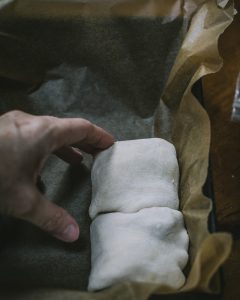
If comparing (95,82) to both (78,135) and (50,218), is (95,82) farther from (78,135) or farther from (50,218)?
(50,218)

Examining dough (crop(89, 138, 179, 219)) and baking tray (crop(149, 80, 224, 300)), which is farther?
dough (crop(89, 138, 179, 219))

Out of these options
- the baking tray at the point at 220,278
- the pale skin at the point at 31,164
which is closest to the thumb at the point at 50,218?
the pale skin at the point at 31,164

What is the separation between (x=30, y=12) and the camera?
0.83 metres

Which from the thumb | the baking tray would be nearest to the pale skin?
the thumb

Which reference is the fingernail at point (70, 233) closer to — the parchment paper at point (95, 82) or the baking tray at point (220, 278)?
the parchment paper at point (95, 82)

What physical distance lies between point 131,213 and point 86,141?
0.14 m

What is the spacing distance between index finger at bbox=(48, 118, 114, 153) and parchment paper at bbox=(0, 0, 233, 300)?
90 mm

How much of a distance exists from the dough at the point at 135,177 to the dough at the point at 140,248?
2 centimetres

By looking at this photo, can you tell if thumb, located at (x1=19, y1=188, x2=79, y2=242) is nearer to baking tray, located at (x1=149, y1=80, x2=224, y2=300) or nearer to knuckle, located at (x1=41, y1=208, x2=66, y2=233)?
knuckle, located at (x1=41, y1=208, x2=66, y2=233)

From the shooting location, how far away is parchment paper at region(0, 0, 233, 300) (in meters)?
0.71

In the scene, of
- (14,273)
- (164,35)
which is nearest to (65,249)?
(14,273)

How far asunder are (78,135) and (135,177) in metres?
0.11

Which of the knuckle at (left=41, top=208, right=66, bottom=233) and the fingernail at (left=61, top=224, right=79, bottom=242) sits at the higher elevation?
the knuckle at (left=41, top=208, right=66, bottom=233)

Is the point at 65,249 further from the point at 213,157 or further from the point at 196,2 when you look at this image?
the point at 196,2
